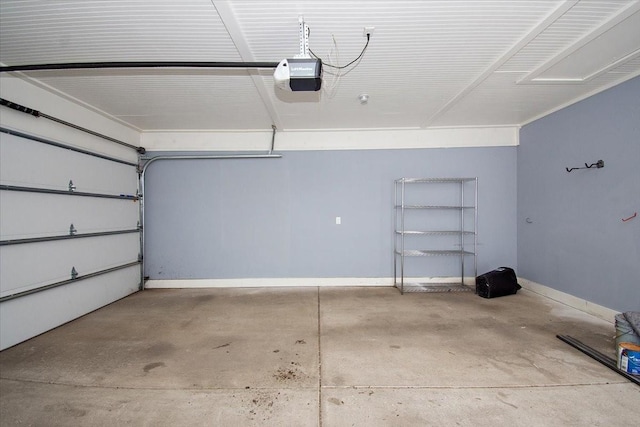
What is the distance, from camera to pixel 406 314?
345cm

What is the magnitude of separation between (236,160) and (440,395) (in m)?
4.25

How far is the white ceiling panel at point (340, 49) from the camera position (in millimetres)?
1959

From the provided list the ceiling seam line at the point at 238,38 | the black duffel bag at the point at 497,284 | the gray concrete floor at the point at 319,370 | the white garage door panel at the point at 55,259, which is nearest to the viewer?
the gray concrete floor at the point at 319,370

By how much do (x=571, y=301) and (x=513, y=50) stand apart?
3.31 metres

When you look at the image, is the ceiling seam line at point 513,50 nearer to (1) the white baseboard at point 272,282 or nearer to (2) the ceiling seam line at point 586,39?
(2) the ceiling seam line at point 586,39

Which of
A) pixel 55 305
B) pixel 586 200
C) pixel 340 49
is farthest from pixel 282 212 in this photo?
pixel 586 200

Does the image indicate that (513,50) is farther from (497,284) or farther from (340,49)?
(497,284)

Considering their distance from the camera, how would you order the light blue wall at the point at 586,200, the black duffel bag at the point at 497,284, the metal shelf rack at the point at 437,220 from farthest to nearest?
1. the metal shelf rack at the point at 437,220
2. the black duffel bag at the point at 497,284
3. the light blue wall at the point at 586,200

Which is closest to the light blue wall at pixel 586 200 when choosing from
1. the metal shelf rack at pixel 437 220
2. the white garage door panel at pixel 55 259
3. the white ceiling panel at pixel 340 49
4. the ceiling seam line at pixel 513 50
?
the white ceiling panel at pixel 340 49

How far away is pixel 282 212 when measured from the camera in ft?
15.6

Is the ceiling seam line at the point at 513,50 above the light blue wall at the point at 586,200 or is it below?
above

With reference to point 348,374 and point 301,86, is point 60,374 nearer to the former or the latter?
point 348,374

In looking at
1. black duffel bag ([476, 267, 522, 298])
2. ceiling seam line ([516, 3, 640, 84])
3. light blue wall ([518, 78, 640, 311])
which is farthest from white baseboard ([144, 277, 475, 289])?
ceiling seam line ([516, 3, 640, 84])

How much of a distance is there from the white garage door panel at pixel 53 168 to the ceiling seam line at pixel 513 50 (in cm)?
486
